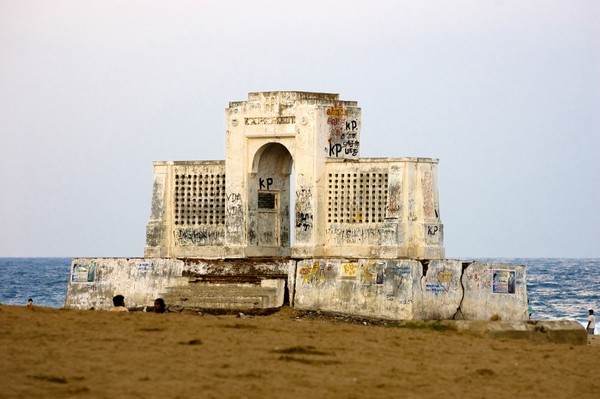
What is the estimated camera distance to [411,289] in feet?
98.2

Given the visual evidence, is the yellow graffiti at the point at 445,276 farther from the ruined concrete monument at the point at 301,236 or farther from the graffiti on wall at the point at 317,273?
the graffiti on wall at the point at 317,273

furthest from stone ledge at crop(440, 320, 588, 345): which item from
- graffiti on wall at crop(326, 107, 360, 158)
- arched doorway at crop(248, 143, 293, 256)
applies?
arched doorway at crop(248, 143, 293, 256)

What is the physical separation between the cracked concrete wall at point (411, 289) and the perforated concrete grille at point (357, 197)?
220 cm

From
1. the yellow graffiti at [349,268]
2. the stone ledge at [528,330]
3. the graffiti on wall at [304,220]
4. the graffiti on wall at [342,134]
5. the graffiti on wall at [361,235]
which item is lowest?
the stone ledge at [528,330]

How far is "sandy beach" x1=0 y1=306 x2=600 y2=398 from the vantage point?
15.2 m

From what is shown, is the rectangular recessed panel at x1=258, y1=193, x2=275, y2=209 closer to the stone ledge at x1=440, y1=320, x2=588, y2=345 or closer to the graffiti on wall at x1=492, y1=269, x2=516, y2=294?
the graffiti on wall at x1=492, y1=269, x2=516, y2=294

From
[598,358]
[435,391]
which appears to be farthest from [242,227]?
[435,391]

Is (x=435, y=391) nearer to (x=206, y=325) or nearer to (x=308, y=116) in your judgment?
(x=206, y=325)

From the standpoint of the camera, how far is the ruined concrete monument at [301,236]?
3073 centimetres

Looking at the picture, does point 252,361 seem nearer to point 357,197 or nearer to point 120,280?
point 357,197

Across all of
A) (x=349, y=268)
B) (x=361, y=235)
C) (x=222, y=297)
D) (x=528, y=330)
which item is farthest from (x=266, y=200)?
(x=528, y=330)

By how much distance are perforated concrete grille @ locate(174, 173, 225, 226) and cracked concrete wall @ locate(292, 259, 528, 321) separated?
498cm

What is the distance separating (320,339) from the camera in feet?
64.2

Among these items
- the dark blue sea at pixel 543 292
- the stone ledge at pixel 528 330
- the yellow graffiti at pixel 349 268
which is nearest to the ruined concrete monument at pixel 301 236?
the yellow graffiti at pixel 349 268
